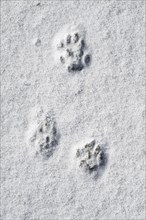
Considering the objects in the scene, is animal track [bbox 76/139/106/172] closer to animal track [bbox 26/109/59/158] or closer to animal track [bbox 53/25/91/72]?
animal track [bbox 26/109/59/158]

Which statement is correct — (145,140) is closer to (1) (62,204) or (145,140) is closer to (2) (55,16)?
(1) (62,204)

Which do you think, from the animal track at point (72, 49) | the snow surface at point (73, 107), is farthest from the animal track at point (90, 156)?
the animal track at point (72, 49)

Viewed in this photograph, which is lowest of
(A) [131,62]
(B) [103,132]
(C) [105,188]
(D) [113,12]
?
(C) [105,188]

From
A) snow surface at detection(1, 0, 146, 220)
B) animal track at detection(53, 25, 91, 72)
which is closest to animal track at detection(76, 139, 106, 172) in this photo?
snow surface at detection(1, 0, 146, 220)

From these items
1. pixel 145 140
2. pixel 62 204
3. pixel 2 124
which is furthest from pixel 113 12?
pixel 62 204

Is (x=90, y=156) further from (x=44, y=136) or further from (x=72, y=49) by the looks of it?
(x=72, y=49)

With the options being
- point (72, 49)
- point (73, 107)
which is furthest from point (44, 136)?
point (72, 49)
